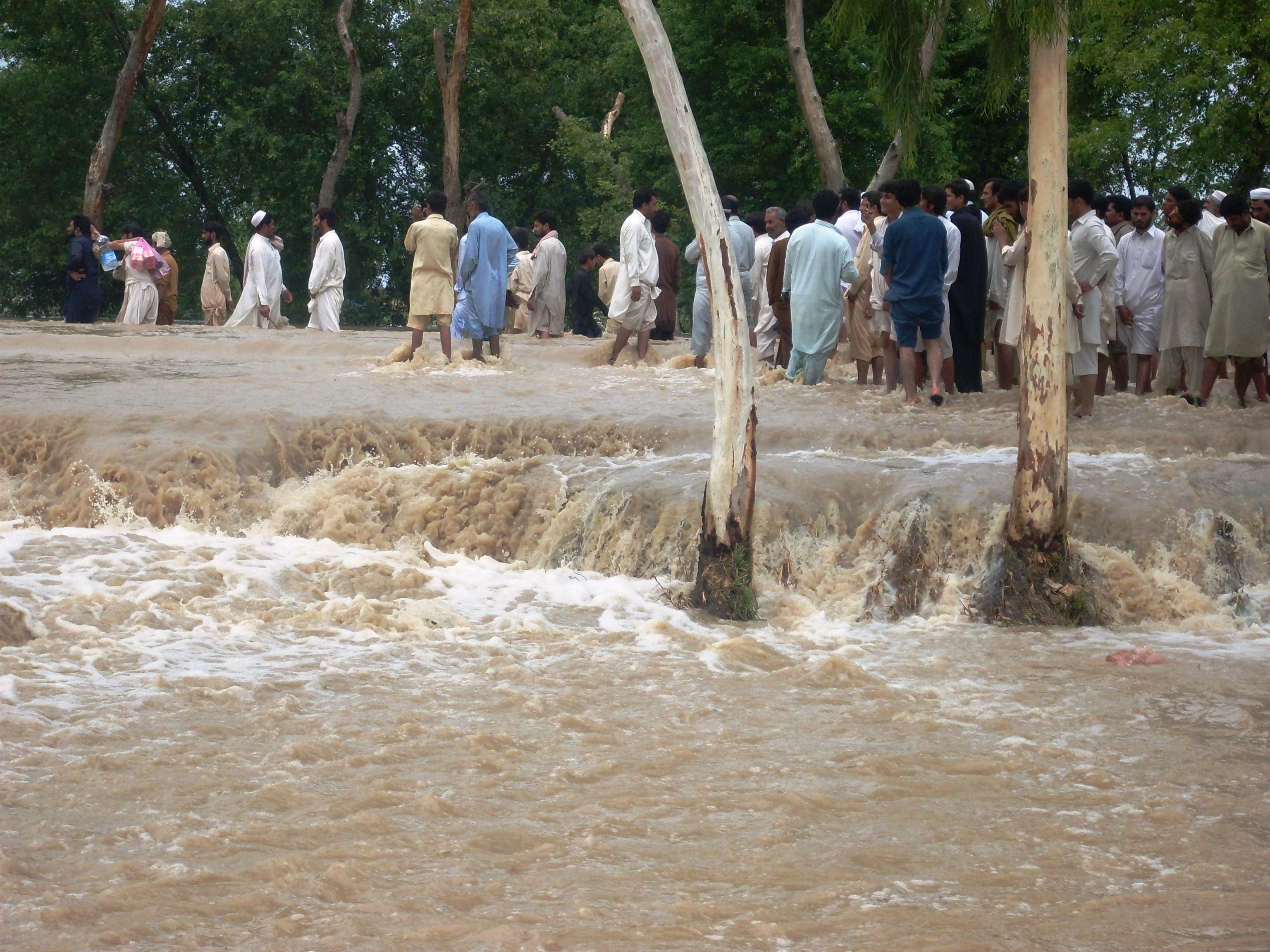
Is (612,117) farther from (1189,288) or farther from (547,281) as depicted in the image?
(1189,288)

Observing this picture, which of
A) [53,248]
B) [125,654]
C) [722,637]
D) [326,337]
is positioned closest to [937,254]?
[722,637]

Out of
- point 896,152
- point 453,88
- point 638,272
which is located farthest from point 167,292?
point 896,152

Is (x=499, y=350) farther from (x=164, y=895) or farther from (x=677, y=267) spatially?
(x=164, y=895)

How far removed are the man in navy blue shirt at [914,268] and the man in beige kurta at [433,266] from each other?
447 centimetres

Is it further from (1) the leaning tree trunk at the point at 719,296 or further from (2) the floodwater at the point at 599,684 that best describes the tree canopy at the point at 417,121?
(1) the leaning tree trunk at the point at 719,296

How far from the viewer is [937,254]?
10.5m

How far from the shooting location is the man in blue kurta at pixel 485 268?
1348 centimetres

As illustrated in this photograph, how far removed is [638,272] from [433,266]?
1.93 m

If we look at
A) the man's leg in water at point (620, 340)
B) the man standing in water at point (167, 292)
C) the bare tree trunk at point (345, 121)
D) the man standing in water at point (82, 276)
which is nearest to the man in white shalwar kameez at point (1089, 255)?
the man's leg in water at point (620, 340)

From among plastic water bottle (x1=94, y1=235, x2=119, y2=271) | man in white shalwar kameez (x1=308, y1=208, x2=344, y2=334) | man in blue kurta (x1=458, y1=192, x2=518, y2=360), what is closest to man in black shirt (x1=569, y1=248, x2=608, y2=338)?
man in white shalwar kameez (x1=308, y1=208, x2=344, y2=334)

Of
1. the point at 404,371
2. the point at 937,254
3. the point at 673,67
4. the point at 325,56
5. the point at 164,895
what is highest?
the point at 325,56

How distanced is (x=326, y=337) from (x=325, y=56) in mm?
13788

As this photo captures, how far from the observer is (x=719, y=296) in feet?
24.0

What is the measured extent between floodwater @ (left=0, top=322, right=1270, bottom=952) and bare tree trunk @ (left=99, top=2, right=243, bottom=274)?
56.4 feet
